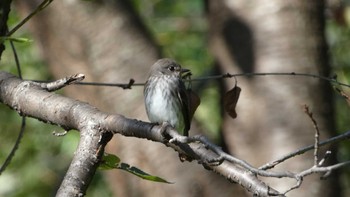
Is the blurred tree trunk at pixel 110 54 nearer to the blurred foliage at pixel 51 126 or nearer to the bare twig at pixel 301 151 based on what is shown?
the blurred foliage at pixel 51 126

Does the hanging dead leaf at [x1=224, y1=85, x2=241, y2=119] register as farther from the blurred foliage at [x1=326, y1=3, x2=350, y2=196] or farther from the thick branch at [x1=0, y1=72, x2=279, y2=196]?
the blurred foliage at [x1=326, y1=3, x2=350, y2=196]

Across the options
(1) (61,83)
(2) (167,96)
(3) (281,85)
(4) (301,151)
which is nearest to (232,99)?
(1) (61,83)

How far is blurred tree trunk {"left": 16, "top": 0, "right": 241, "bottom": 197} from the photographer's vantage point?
427cm

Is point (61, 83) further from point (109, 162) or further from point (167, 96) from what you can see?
point (167, 96)

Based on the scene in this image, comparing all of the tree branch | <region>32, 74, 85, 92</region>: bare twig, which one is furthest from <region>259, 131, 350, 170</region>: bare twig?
<region>32, 74, 85, 92</region>: bare twig

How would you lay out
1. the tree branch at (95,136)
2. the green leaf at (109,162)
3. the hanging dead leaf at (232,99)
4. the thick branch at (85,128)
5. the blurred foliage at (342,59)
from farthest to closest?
the blurred foliage at (342,59)
the hanging dead leaf at (232,99)
the green leaf at (109,162)
the thick branch at (85,128)
the tree branch at (95,136)

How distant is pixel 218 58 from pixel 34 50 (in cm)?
254

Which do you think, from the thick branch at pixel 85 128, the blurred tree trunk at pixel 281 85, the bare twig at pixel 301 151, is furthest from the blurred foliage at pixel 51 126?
the bare twig at pixel 301 151

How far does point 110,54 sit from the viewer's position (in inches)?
170

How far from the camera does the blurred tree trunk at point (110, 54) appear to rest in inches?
168

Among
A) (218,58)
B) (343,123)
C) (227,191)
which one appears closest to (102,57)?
(218,58)

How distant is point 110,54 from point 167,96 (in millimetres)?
745

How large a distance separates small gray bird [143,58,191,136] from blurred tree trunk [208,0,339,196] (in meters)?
0.70

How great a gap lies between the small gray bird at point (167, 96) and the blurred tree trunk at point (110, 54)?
0.54 m
